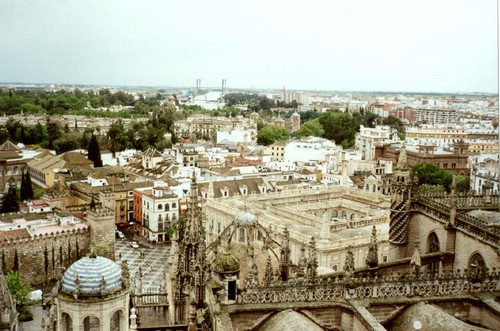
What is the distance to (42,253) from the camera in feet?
52.9

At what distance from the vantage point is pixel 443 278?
5.07 m

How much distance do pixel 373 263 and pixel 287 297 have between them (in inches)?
87.7

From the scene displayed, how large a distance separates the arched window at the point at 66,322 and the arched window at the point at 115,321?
0.26 meters

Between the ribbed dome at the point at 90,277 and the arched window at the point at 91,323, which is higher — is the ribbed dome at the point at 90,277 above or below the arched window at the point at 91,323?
above

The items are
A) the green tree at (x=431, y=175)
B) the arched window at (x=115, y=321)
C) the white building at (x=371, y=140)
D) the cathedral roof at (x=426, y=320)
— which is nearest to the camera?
the arched window at (x=115, y=321)

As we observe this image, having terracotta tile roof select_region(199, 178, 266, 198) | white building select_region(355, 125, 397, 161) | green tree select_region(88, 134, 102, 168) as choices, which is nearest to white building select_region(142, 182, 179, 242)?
terracotta tile roof select_region(199, 178, 266, 198)

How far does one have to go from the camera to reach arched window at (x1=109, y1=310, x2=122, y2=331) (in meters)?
3.88

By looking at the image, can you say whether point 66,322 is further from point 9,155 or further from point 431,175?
point 9,155

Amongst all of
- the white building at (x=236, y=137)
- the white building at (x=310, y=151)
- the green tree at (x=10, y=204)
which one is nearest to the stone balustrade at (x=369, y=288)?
the green tree at (x=10, y=204)

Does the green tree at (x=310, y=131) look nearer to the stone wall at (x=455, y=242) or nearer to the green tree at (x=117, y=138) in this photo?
the green tree at (x=117, y=138)

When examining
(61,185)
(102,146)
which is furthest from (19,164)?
(102,146)

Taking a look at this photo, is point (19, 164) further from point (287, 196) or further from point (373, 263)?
point (373, 263)

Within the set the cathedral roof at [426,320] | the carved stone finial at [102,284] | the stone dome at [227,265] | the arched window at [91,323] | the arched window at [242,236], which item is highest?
the carved stone finial at [102,284]

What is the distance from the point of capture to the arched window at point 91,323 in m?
3.75
